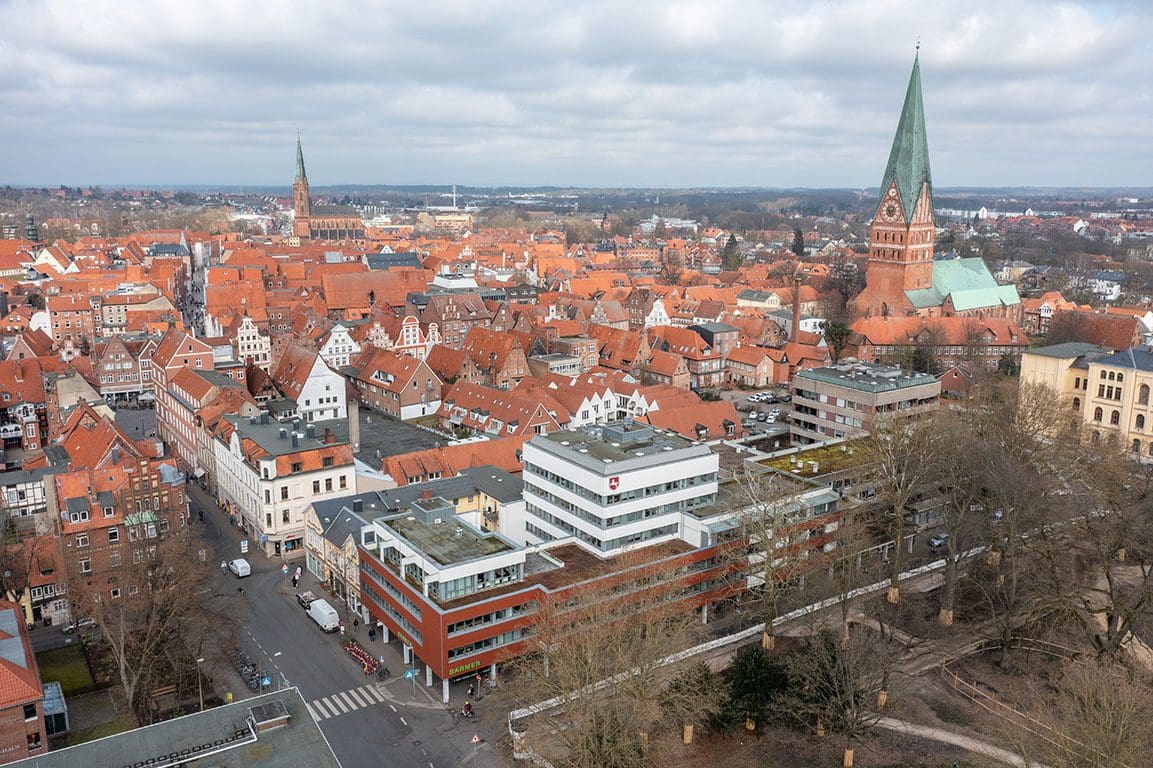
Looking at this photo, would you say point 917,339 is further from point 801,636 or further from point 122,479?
point 122,479

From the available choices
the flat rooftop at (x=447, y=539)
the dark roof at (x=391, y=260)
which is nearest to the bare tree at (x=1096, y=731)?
the flat rooftop at (x=447, y=539)

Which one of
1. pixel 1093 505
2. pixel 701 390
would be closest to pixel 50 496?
pixel 1093 505

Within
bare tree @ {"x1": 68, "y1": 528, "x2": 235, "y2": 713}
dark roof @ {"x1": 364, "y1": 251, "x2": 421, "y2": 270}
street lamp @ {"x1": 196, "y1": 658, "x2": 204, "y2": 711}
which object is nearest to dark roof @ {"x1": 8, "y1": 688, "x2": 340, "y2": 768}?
bare tree @ {"x1": 68, "y1": 528, "x2": 235, "y2": 713}

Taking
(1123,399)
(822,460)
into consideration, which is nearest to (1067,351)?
(1123,399)

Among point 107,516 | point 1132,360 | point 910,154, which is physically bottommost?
point 107,516

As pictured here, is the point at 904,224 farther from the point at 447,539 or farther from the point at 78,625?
the point at 78,625

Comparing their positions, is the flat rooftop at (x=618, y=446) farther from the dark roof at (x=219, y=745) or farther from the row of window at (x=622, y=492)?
the dark roof at (x=219, y=745)

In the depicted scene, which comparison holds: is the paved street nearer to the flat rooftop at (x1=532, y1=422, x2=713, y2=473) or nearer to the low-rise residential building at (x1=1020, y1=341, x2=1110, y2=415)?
the flat rooftop at (x1=532, y1=422, x2=713, y2=473)
